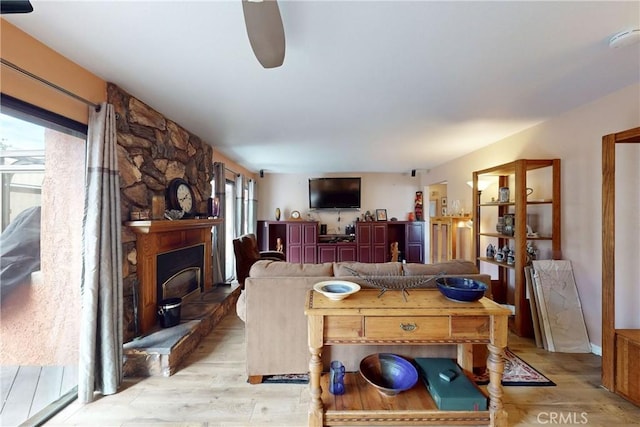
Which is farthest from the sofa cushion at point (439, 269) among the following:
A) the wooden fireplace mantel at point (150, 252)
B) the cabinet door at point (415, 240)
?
the cabinet door at point (415, 240)

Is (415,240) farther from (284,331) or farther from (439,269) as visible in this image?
(284,331)

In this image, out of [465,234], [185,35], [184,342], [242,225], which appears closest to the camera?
[185,35]

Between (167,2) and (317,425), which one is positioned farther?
(317,425)

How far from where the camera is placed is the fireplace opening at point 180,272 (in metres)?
2.59

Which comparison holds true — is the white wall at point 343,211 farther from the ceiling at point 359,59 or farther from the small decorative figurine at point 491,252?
the ceiling at point 359,59

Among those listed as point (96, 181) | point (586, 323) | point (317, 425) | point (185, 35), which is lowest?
point (317, 425)

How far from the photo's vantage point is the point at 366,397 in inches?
65.1

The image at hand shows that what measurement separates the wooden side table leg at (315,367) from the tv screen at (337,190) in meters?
4.66

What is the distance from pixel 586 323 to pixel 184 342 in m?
3.65

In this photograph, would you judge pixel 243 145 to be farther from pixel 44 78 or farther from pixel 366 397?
pixel 366 397

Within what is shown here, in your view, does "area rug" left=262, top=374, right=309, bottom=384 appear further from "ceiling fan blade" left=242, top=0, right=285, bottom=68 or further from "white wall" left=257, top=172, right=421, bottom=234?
"white wall" left=257, top=172, right=421, bottom=234

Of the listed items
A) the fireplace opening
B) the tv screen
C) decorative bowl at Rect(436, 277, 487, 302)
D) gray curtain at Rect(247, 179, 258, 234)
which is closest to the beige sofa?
decorative bowl at Rect(436, 277, 487, 302)

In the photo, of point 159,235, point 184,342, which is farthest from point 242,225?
point 184,342

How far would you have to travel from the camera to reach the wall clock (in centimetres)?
275
